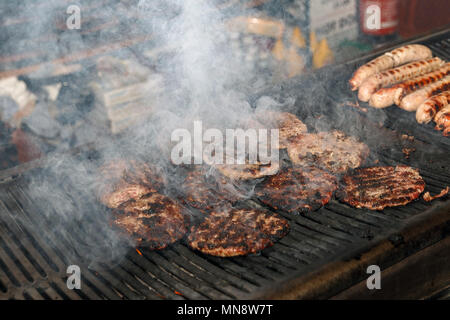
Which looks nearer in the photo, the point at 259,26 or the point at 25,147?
the point at 25,147

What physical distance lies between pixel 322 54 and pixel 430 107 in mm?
3259

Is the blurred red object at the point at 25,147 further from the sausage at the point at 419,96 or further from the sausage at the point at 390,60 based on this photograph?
the sausage at the point at 419,96

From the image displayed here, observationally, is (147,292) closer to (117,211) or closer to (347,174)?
(117,211)

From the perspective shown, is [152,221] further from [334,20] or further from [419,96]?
[334,20]

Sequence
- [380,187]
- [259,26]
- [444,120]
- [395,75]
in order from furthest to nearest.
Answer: [259,26] < [395,75] < [444,120] < [380,187]

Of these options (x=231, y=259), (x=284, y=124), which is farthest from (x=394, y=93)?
(x=231, y=259)

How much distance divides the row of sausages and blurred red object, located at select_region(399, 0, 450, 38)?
3.07 meters

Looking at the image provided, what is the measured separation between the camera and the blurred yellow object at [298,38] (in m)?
6.84

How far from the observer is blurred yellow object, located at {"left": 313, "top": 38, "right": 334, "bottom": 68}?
278 inches

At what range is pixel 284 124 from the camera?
13.4ft

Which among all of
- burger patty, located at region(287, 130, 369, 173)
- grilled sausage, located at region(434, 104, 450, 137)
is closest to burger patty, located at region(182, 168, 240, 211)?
burger patty, located at region(287, 130, 369, 173)

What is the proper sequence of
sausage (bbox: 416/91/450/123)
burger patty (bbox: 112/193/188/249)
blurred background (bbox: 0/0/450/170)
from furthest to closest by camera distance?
blurred background (bbox: 0/0/450/170) < sausage (bbox: 416/91/450/123) < burger patty (bbox: 112/193/188/249)

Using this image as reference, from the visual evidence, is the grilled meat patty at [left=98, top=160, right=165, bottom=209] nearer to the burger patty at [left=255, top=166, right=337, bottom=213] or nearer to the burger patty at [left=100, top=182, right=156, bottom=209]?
the burger patty at [left=100, top=182, right=156, bottom=209]

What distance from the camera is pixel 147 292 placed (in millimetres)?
2607
